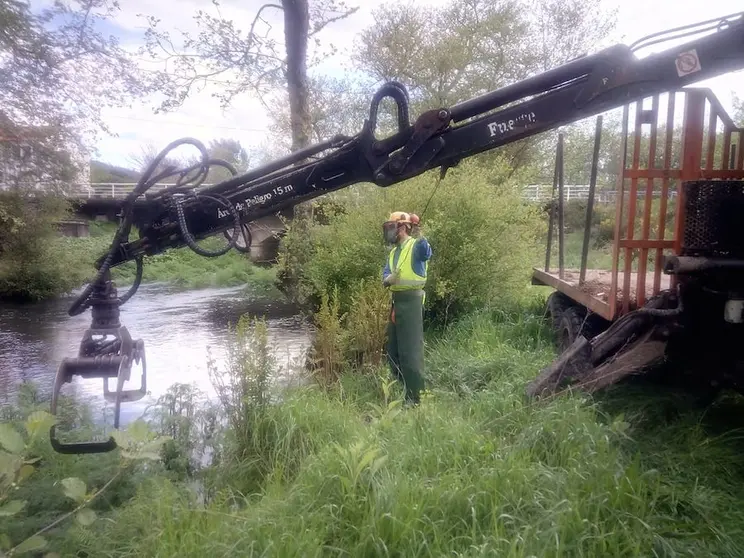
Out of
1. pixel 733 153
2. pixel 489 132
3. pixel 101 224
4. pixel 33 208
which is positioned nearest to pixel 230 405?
pixel 489 132

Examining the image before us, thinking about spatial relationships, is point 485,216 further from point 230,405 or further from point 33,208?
point 33,208

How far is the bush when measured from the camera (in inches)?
320

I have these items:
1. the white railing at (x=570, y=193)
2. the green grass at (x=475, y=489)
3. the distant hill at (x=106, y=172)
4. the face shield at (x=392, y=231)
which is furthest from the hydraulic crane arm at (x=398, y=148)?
the white railing at (x=570, y=193)

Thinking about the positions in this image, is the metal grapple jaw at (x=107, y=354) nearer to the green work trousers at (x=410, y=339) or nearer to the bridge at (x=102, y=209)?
the green work trousers at (x=410, y=339)

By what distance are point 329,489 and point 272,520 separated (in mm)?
363

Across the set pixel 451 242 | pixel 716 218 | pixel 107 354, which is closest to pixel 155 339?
pixel 451 242

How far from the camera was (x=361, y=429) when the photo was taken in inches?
164

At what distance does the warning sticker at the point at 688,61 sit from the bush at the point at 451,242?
449cm

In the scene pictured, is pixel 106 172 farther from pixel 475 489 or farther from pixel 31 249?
pixel 475 489

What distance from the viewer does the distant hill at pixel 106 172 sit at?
392 inches

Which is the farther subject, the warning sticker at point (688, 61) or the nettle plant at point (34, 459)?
the warning sticker at point (688, 61)

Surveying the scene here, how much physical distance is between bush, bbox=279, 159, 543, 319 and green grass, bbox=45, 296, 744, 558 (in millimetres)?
3685

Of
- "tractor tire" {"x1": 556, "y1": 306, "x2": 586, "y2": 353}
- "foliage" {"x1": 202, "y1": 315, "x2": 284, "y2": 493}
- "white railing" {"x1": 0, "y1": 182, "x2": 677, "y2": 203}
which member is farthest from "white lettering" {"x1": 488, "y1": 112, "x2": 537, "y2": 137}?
"tractor tire" {"x1": 556, "y1": 306, "x2": 586, "y2": 353}

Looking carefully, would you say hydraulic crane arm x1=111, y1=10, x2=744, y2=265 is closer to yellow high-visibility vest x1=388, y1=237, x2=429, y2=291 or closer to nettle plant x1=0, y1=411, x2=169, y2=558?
nettle plant x1=0, y1=411, x2=169, y2=558
